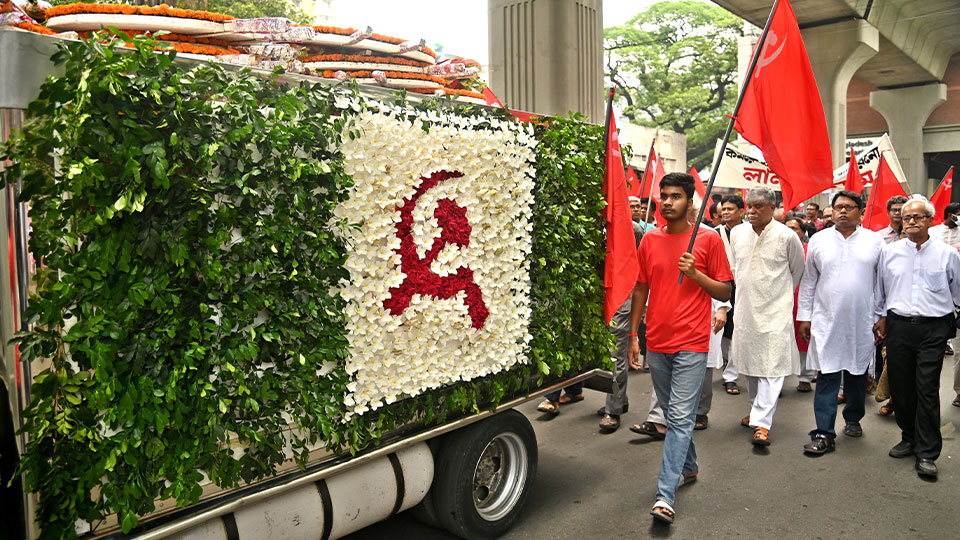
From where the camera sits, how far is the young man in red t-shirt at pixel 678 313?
15.6 feet

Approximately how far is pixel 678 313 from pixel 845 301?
2.21 m

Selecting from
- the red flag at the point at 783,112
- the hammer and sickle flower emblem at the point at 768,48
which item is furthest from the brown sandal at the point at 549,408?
the hammer and sickle flower emblem at the point at 768,48

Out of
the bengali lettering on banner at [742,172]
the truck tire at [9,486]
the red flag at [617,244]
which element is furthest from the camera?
the bengali lettering on banner at [742,172]

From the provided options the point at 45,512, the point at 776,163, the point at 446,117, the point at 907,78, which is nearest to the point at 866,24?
the point at 907,78

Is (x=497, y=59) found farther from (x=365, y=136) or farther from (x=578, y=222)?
(x=365, y=136)

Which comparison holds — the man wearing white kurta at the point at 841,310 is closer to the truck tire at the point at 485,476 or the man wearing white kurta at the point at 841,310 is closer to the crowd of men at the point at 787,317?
the crowd of men at the point at 787,317

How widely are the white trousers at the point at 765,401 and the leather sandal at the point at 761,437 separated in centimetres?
6

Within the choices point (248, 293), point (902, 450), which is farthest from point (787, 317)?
point (248, 293)

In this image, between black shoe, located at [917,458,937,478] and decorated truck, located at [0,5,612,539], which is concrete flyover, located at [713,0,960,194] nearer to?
black shoe, located at [917,458,937,478]

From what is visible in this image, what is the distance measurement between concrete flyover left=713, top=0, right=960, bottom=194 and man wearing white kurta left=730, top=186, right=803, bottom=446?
13.3m

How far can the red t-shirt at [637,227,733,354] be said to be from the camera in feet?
15.9

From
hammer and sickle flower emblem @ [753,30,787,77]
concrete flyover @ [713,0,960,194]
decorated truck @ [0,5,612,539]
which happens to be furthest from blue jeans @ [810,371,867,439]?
concrete flyover @ [713,0,960,194]

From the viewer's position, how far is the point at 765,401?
6.43 metres

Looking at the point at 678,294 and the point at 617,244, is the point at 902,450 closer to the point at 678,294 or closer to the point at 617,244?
the point at 678,294
